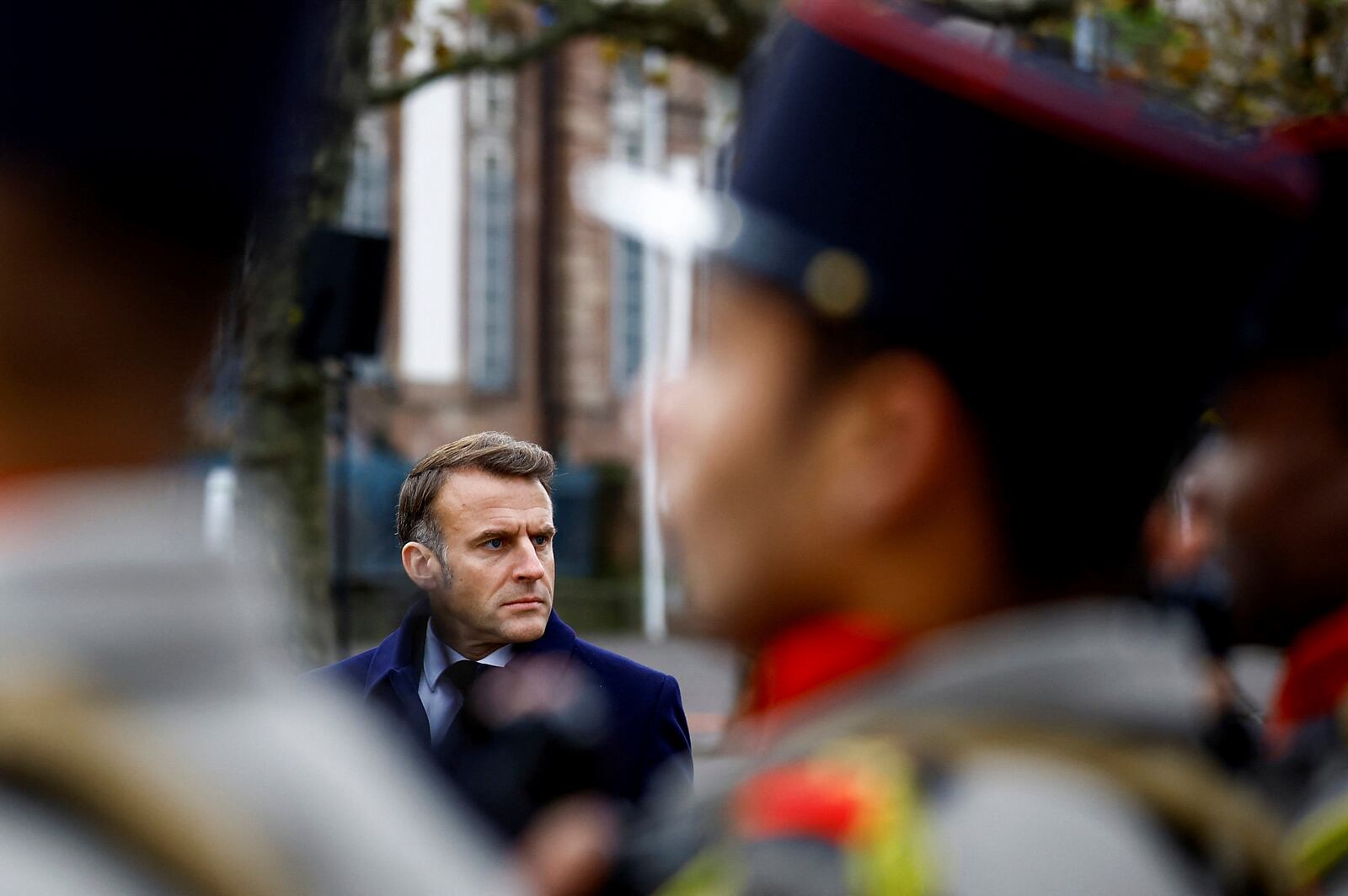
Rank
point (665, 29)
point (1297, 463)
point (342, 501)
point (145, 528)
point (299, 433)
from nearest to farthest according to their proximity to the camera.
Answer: point (145, 528) → point (1297, 463) → point (342, 501) → point (299, 433) → point (665, 29)

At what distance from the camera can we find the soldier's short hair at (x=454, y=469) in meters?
Answer: 2.58

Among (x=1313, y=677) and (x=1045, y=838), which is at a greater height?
(x=1045, y=838)

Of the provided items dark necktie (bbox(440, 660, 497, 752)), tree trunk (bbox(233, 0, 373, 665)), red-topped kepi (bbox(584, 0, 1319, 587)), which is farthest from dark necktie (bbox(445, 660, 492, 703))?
tree trunk (bbox(233, 0, 373, 665))

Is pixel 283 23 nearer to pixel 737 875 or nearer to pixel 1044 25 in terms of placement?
pixel 737 875

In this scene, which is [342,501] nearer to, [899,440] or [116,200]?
[899,440]

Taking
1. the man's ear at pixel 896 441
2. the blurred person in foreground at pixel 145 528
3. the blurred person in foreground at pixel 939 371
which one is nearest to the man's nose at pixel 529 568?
the blurred person in foreground at pixel 939 371

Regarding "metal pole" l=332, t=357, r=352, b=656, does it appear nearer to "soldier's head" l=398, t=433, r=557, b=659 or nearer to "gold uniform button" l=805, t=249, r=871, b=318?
"soldier's head" l=398, t=433, r=557, b=659

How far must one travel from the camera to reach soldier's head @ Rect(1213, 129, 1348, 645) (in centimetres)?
207

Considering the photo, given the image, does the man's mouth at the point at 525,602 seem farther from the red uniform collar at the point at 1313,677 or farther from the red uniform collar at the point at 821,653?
the red uniform collar at the point at 821,653

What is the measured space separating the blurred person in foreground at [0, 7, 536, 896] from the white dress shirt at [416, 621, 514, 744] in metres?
1.42

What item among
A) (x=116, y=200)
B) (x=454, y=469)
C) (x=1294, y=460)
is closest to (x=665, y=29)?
(x=454, y=469)

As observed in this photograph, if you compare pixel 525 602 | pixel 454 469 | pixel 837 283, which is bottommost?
pixel 525 602

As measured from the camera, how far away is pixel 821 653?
124cm

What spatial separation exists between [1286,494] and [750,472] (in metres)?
1.08
